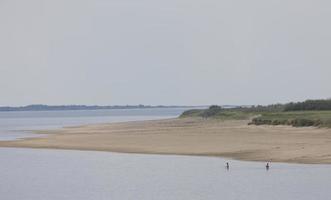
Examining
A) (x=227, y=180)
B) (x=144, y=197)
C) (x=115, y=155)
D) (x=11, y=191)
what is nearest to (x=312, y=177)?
(x=227, y=180)

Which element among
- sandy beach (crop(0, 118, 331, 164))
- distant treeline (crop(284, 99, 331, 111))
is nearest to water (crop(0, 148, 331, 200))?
sandy beach (crop(0, 118, 331, 164))

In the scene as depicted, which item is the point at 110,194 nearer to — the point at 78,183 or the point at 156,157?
the point at 78,183

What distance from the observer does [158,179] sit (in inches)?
1421

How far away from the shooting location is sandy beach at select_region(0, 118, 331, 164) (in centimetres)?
4256

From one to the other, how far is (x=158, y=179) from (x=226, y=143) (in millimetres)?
16089

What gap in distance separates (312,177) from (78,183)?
10339 millimetres

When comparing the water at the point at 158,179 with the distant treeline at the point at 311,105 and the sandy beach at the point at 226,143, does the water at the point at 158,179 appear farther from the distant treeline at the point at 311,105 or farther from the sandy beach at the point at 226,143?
the distant treeline at the point at 311,105

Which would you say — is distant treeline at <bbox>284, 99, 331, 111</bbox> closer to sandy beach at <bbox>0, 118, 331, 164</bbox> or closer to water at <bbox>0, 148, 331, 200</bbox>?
sandy beach at <bbox>0, 118, 331, 164</bbox>

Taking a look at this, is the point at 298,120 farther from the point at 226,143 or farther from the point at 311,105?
the point at 311,105

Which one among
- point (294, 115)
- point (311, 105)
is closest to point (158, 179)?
point (294, 115)

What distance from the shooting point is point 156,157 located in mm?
46500

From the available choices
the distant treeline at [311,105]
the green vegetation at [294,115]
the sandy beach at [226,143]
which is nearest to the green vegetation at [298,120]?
the green vegetation at [294,115]

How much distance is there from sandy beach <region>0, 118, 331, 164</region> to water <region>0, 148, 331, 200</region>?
Result: 2124 millimetres

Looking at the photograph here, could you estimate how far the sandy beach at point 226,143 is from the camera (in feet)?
140
